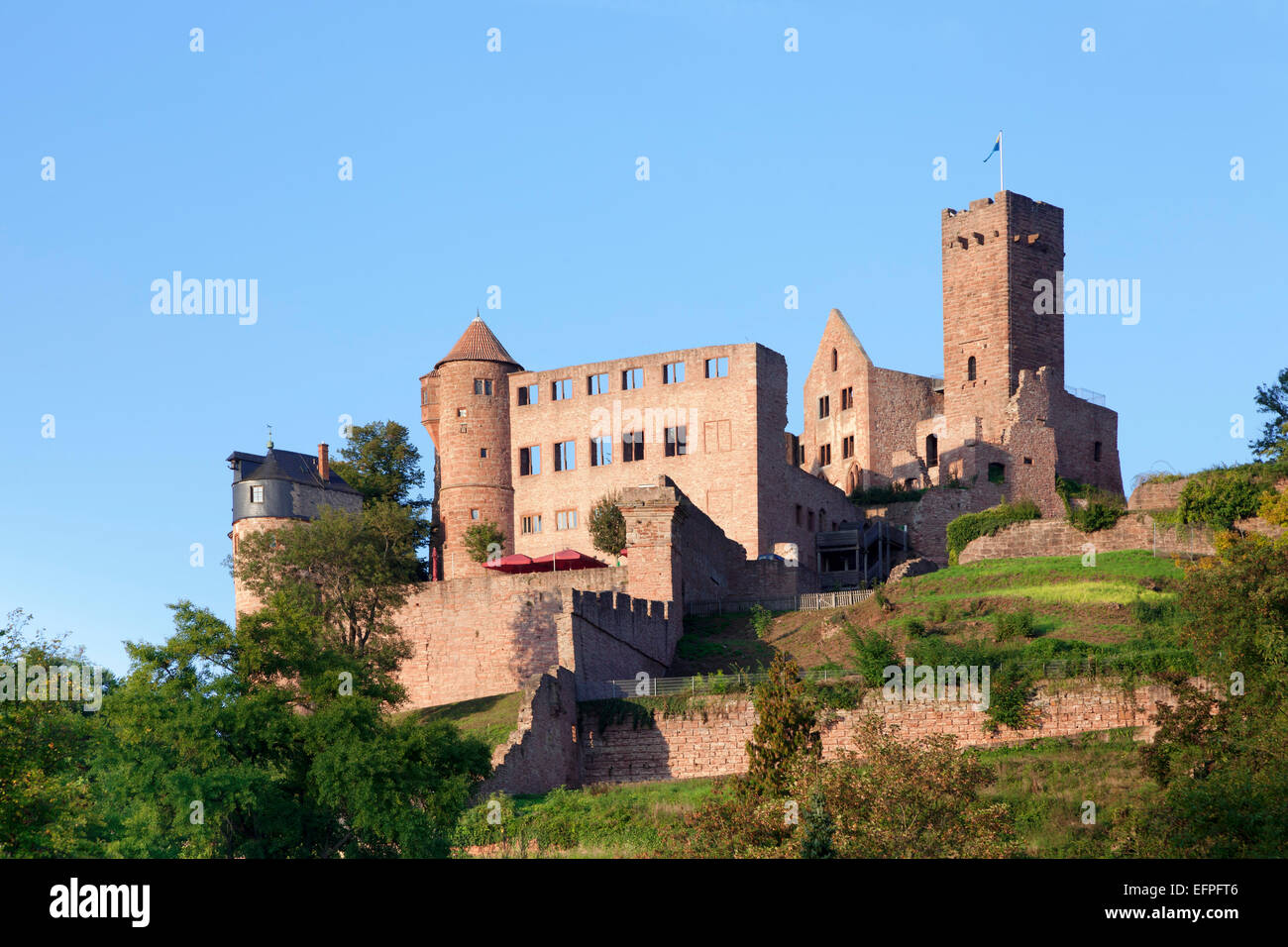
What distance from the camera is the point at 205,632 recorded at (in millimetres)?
40625

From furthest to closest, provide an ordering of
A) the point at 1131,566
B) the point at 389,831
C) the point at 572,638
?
the point at 1131,566, the point at 572,638, the point at 389,831

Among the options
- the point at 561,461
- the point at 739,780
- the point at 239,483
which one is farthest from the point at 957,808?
the point at 561,461

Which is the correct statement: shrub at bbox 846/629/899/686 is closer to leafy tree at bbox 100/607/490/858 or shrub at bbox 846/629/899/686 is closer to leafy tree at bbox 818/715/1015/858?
leafy tree at bbox 100/607/490/858

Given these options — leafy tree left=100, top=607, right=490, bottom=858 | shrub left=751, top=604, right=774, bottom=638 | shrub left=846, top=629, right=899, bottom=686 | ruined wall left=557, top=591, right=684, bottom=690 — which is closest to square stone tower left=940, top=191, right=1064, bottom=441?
shrub left=751, top=604, right=774, bottom=638

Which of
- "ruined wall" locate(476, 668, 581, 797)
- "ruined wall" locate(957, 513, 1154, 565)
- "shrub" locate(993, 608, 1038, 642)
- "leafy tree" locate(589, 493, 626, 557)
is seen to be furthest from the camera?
"leafy tree" locate(589, 493, 626, 557)

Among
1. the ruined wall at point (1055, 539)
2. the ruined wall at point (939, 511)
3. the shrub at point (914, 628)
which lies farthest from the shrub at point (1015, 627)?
the ruined wall at point (939, 511)

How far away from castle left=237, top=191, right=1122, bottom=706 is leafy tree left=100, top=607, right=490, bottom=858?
16166 millimetres

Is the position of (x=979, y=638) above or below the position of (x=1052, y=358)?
below

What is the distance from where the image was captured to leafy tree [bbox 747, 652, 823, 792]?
118 feet

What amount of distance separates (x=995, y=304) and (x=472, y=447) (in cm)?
2464

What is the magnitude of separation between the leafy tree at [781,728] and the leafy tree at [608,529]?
84.9 ft

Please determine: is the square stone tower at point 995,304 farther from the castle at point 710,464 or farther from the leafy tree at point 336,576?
the leafy tree at point 336,576
